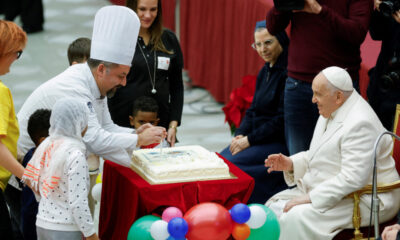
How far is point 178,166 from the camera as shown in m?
3.55

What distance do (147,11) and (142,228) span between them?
62.8 inches

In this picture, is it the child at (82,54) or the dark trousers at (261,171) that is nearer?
the child at (82,54)

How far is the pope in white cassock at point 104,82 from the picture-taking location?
11.9 ft

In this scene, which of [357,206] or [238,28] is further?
[238,28]

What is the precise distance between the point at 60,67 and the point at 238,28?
307cm

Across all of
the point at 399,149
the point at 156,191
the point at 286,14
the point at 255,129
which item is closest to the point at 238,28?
the point at 255,129

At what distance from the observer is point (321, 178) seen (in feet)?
12.6

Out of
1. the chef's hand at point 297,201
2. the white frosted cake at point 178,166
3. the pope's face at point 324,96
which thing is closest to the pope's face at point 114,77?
the white frosted cake at point 178,166

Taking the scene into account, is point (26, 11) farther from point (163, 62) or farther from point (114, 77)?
point (114, 77)

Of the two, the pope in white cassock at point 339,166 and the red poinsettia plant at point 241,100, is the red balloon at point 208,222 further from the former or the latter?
the red poinsettia plant at point 241,100

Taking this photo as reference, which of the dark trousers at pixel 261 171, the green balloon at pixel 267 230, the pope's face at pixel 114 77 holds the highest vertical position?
the pope's face at pixel 114 77

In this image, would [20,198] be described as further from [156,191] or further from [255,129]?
[255,129]

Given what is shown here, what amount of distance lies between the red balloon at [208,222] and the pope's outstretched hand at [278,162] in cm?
62

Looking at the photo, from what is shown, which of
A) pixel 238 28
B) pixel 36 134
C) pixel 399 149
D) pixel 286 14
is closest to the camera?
pixel 36 134
